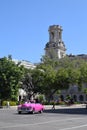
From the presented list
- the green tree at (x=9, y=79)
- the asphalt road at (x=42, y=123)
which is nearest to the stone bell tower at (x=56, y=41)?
the green tree at (x=9, y=79)

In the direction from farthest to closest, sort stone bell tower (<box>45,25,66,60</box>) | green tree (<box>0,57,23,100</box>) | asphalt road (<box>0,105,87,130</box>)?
stone bell tower (<box>45,25,66,60</box>) → green tree (<box>0,57,23,100</box>) → asphalt road (<box>0,105,87,130</box>)

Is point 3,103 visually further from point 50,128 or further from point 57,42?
point 57,42

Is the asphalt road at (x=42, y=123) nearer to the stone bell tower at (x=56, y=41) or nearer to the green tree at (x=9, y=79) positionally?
the green tree at (x=9, y=79)

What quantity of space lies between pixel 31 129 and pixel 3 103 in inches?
1908

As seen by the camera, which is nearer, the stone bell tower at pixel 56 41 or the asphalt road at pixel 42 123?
the asphalt road at pixel 42 123

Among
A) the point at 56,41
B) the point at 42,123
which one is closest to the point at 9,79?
the point at 42,123

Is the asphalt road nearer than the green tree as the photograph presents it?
Yes

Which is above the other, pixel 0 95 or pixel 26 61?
pixel 26 61

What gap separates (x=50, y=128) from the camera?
70.6ft

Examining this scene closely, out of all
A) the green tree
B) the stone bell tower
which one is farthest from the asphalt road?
the stone bell tower

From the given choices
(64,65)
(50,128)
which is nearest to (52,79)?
(64,65)

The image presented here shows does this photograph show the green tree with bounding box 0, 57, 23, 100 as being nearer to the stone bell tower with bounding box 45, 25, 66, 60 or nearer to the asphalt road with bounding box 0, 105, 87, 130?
the asphalt road with bounding box 0, 105, 87, 130

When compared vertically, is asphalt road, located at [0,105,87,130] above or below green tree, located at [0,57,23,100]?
below

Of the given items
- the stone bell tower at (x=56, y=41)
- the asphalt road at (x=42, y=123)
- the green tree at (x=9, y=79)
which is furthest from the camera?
the stone bell tower at (x=56, y=41)
